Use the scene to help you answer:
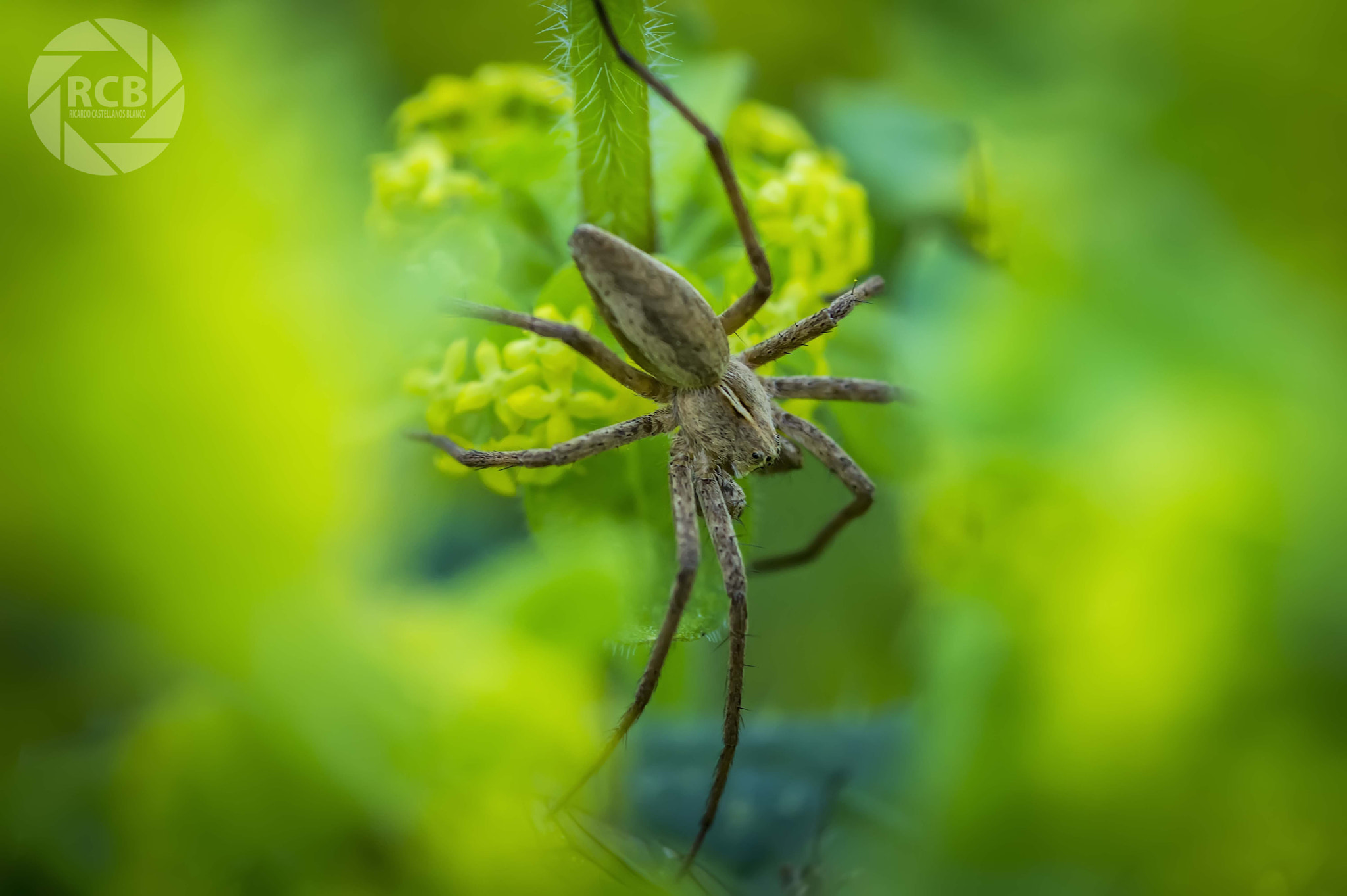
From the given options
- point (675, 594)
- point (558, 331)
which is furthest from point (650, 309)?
point (675, 594)

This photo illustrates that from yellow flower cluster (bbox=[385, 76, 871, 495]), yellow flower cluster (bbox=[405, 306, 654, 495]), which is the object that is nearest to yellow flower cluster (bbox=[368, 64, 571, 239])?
yellow flower cluster (bbox=[385, 76, 871, 495])

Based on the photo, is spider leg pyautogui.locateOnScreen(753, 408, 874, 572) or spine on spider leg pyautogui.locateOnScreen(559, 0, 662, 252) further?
spider leg pyautogui.locateOnScreen(753, 408, 874, 572)

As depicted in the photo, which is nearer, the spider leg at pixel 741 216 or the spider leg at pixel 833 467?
the spider leg at pixel 741 216

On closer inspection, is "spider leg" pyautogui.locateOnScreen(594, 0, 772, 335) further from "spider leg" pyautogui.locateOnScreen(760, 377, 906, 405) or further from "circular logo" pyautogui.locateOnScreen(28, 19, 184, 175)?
"circular logo" pyautogui.locateOnScreen(28, 19, 184, 175)

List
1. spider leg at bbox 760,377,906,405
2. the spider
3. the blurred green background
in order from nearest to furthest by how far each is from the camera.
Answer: the blurred green background
the spider
spider leg at bbox 760,377,906,405

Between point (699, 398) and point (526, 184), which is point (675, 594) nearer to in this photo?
point (699, 398)

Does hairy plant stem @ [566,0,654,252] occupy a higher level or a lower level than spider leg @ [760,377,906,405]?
higher

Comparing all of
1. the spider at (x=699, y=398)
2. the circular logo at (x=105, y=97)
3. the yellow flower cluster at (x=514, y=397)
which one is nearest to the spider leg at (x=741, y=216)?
the spider at (x=699, y=398)

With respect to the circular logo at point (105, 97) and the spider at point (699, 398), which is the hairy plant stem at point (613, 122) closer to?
the spider at point (699, 398)
